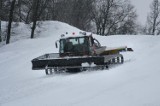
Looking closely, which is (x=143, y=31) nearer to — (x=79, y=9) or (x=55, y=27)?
(x=79, y=9)

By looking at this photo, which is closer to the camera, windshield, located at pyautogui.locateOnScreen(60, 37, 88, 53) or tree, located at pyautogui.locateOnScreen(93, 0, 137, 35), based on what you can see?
windshield, located at pyautogui.locateOnScreen(60, 37, 88, 53)

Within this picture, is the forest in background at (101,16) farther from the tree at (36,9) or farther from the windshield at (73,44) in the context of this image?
the windshield at (73,44)

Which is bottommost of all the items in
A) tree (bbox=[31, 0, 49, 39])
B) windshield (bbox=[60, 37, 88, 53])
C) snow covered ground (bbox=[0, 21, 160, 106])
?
snow covered ground (bbox=[0, 21, 160, 106])

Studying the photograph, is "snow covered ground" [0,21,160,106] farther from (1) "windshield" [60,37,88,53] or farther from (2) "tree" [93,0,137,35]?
(2) "tree" [93,0,137,35]

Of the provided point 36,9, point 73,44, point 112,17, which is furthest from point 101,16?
point 73,44

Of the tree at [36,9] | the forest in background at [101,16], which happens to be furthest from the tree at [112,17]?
the tree at [36,9]

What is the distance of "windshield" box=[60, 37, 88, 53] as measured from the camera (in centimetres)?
1855

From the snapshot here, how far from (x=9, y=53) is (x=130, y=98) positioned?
69.5ft

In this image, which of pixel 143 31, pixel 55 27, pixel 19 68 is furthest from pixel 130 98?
pixel 143 31

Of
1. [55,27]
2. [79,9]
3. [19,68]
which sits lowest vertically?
[19,68]

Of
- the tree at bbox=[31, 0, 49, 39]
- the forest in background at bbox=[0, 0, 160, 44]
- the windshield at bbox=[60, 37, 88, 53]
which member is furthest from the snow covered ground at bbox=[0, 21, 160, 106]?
the forest in background at bbox=[0, 0, 160, 44]

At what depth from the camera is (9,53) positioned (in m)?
29.6

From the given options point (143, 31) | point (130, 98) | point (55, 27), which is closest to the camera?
point (130, 98)

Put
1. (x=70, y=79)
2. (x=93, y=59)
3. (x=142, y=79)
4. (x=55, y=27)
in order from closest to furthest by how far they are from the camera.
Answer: (x=142, y=79) < (x=70, y=79) < (x=93, y=59) < (x=55, y=27)
